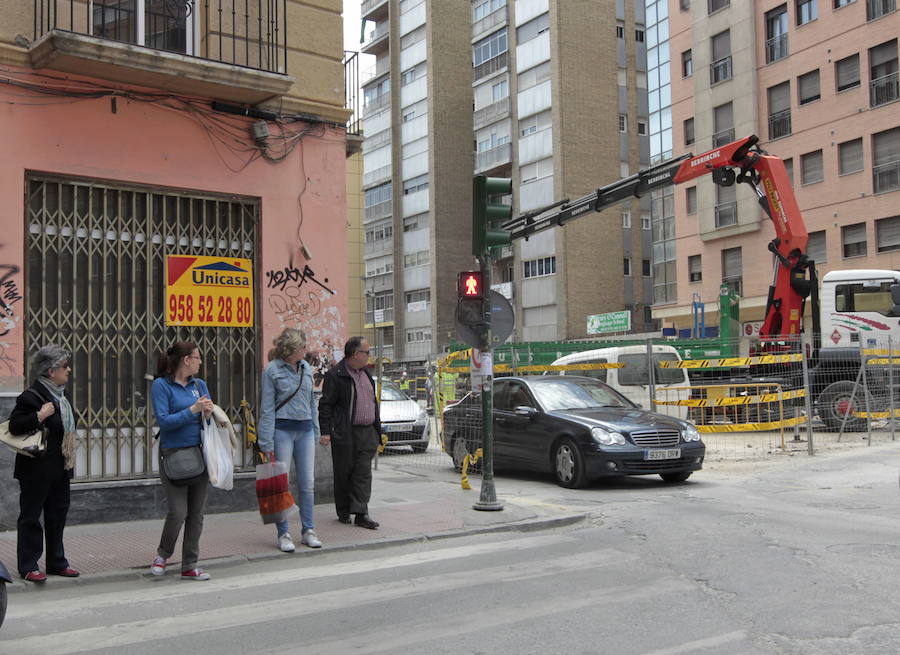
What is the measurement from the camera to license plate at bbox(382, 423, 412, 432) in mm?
16750

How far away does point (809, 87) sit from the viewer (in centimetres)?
3459

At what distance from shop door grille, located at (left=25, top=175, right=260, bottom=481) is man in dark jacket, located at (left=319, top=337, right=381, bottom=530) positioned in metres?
1.62

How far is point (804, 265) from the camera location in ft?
61.1

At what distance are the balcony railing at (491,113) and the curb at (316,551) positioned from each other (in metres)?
46.0

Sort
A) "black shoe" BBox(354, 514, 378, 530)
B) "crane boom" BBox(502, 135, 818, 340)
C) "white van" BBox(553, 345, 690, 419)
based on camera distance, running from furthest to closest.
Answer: "white van" BBox(553, 345, 690, 419) < "crane boom" BBox(502, 135, 818, 340) < "black shoe" BBox(354, 514, 378, 530)

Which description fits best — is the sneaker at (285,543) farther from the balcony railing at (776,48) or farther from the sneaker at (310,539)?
the balcony railing at (776,48)

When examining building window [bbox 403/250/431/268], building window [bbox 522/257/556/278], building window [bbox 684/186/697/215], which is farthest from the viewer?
building window [bbox 403/250/431/268]

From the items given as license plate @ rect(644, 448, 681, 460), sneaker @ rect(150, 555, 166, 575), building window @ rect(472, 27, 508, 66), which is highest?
building window @ rect(472, 27, 508, 66)

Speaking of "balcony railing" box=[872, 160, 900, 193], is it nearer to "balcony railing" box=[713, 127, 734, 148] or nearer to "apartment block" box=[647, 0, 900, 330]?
"apartment block" box=[647, 0, 900, 330]

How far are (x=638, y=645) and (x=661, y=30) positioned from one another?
141 feet

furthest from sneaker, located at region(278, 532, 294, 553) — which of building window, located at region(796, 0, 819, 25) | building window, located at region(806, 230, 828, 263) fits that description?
building window, located at region(796, 0, 819, 25)

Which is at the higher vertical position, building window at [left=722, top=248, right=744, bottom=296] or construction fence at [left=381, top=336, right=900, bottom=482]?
building window at [left=722, top=248, right=744, bottom=296]

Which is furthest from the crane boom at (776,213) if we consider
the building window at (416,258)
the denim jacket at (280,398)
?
the building window at (416,258)

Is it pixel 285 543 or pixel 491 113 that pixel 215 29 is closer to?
pixel 285 543
